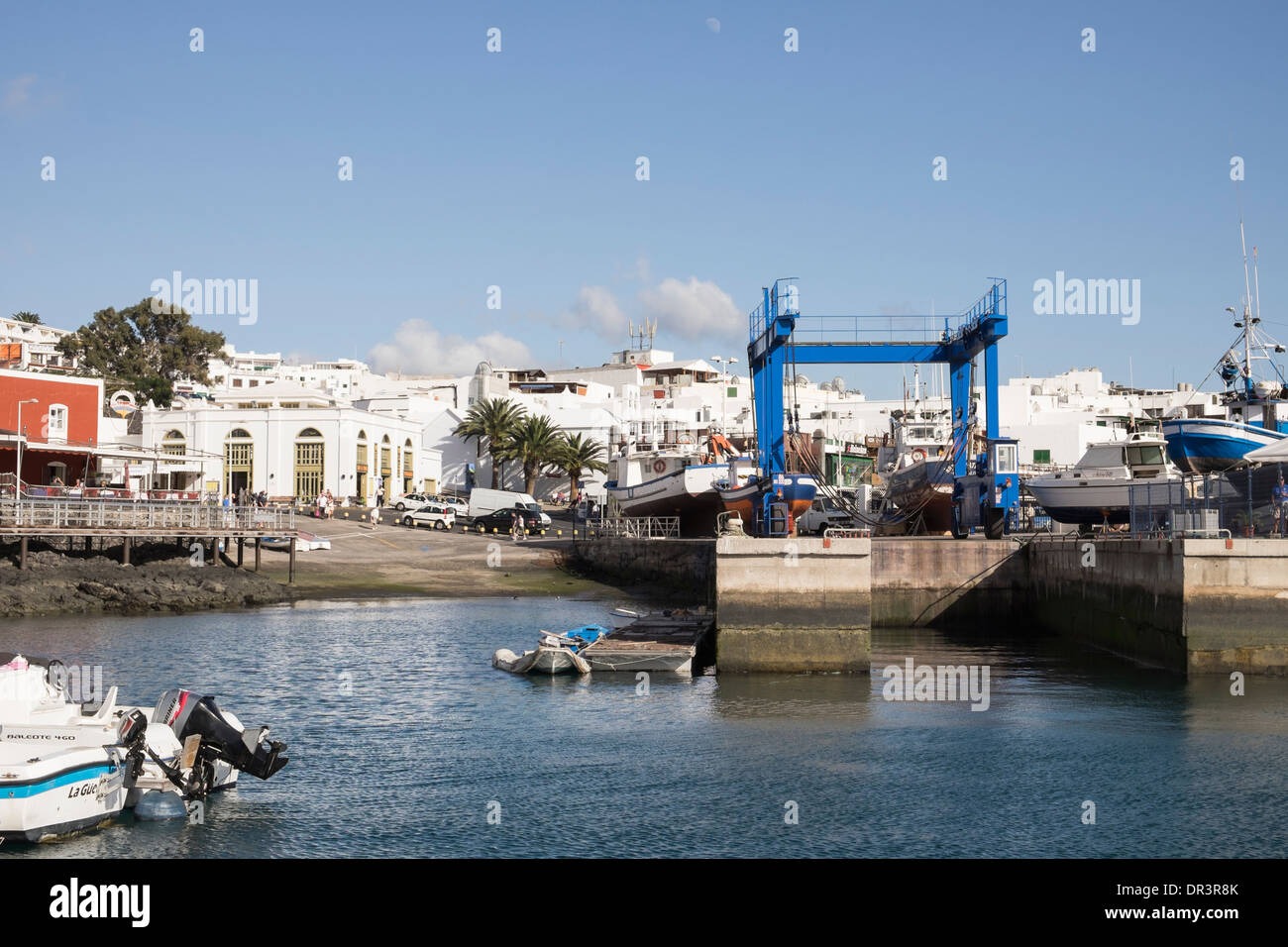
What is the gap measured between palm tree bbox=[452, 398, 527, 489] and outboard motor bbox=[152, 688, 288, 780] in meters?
67.0

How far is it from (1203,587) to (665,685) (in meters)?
11.3

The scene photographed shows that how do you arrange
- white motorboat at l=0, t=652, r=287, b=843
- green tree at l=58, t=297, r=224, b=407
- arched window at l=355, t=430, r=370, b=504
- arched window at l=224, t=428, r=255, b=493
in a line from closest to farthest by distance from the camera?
white motorboat at l=0, t=652, r=287, b=843
arched window at l=355, t=430, r=370, b=504
arched window at l=224, t=428, r=255, b=493
green tree at l=58, t=297, r=224, b=407

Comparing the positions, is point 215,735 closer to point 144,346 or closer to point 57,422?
point 57,422

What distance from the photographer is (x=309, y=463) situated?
244 ft

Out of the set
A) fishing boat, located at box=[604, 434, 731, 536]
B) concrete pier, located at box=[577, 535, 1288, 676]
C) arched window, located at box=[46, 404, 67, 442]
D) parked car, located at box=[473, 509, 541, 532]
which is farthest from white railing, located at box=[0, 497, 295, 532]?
concrete pier, located at box=[577, 535, 1288, 676]

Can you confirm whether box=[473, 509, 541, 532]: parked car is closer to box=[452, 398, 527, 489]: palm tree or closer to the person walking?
box=[452, 398, 527, 489]: palm tree

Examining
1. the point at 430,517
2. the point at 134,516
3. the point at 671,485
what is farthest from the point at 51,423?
the point at 671,485

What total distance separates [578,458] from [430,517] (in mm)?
20571

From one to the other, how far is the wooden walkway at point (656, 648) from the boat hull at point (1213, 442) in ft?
60.5

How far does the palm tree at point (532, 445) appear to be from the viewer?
8275 centimetres

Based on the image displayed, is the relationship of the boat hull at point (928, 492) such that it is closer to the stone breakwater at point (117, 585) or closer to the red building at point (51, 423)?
the stone breakwater at point (117, 585)

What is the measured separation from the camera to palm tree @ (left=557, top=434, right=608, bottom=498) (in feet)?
277

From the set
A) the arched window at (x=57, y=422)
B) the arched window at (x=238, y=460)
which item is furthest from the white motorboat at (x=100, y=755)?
the arched window at (x=238, y=460)
